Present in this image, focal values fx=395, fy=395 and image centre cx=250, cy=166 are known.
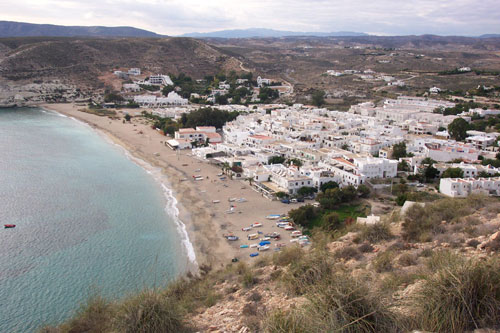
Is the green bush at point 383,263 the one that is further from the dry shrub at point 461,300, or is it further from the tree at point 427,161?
the tree at point 427,161

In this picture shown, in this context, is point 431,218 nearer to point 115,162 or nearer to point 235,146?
point 235,146

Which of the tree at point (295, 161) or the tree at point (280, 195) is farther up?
the tree at point (295, 161)

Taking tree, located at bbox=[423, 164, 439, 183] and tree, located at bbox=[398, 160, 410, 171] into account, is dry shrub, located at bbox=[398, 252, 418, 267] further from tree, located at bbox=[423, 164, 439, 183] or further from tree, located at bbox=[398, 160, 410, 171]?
tree, located at bbox=[398, 160, 410, 171]

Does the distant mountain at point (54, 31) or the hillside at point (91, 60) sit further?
the distant mountain at point (54, 31)

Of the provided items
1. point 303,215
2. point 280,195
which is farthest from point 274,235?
point 280,195

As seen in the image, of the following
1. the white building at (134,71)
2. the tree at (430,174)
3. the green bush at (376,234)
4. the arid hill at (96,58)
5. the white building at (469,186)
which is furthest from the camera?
the white building at (134,71)

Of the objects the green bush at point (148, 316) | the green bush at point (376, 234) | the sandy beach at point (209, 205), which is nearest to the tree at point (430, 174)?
the sandy beach at point (209, 205)

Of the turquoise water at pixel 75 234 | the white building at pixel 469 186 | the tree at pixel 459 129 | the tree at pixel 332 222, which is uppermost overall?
the tree at pixel 459 129
